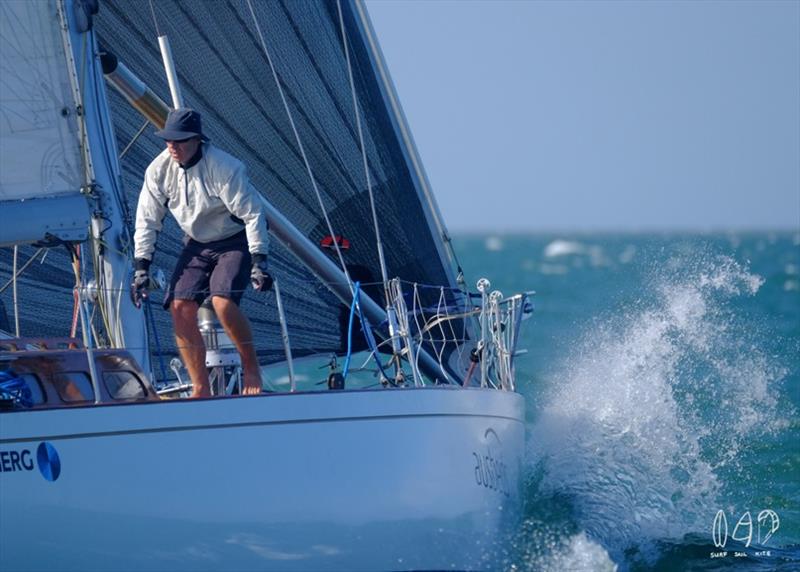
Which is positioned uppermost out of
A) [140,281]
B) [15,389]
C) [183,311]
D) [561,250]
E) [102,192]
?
[561,250]

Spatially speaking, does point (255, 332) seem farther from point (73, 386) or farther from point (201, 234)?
point (73, 386)

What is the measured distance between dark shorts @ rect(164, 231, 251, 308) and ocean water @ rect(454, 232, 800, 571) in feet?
4.92

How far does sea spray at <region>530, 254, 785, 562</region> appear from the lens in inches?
313

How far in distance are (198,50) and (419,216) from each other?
1431 mm

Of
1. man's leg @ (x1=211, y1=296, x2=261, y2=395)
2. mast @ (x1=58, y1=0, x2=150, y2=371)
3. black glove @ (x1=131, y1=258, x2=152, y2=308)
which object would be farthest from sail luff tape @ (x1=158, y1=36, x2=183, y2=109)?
man's leg @ (x1=211, y1=296, x2=261, y2=395)

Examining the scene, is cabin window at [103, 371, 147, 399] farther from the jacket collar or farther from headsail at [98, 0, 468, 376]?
headsail at [98, 0, 468, 376]

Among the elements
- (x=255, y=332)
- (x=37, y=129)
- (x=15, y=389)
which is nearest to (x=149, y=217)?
(x=37, y=129)

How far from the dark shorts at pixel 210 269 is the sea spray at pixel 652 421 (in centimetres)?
204

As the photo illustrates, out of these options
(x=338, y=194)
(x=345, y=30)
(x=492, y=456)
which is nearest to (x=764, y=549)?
(x=492, y=456)

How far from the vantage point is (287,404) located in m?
5.52

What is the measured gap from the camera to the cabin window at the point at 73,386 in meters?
5.84

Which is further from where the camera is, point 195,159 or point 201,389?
point 195,159

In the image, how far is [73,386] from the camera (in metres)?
5.89

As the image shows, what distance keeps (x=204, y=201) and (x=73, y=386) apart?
92cm
